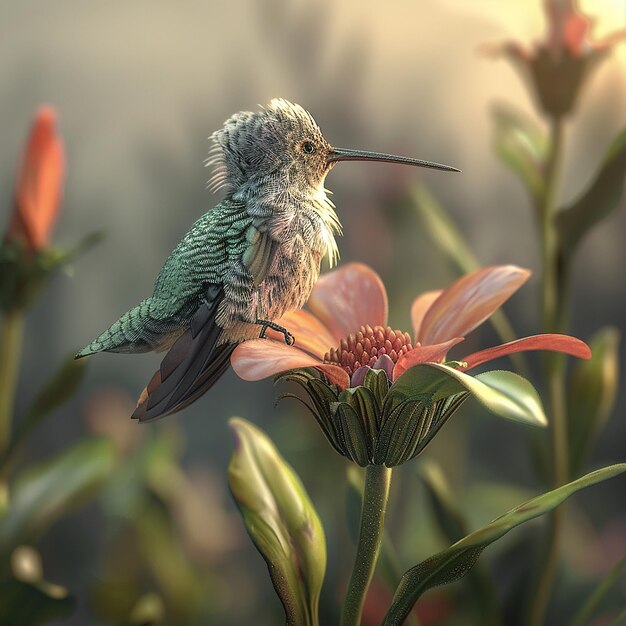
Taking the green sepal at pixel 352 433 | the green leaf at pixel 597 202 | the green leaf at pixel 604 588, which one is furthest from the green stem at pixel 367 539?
the green leaf at pixel 597 202

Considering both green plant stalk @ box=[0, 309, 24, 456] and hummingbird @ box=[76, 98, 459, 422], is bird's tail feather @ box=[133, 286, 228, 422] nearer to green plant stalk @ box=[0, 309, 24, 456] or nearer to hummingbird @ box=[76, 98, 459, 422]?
hummingbird @ box=[76, 98, 459, 422]

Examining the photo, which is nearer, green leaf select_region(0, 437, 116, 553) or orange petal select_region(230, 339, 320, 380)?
orange petal select_region(230, 339, 320, 380)

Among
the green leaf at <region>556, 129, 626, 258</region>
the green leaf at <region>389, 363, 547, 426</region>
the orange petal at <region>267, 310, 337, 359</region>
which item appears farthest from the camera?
the green leaf at <region>556, 129, 626, 258</region>

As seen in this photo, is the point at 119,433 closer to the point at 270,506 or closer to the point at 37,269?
the point at 37,269

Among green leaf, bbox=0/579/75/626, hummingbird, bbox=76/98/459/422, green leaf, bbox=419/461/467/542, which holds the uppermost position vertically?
hummingbird, bbox=76/98/459/422

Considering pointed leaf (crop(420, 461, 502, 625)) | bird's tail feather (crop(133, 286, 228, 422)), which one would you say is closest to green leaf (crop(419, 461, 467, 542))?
pointed leaf (crop(420, 461, 502, 625))

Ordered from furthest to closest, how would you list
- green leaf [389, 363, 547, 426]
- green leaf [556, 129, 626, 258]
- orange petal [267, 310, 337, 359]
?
1. green leaf [556, 129, 626, 258]
2. orange petal [267, 310, 337, 359]
3. green leaf [389, 363, 547, 426]

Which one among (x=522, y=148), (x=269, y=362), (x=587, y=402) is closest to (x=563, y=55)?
(x=522, y=148)
